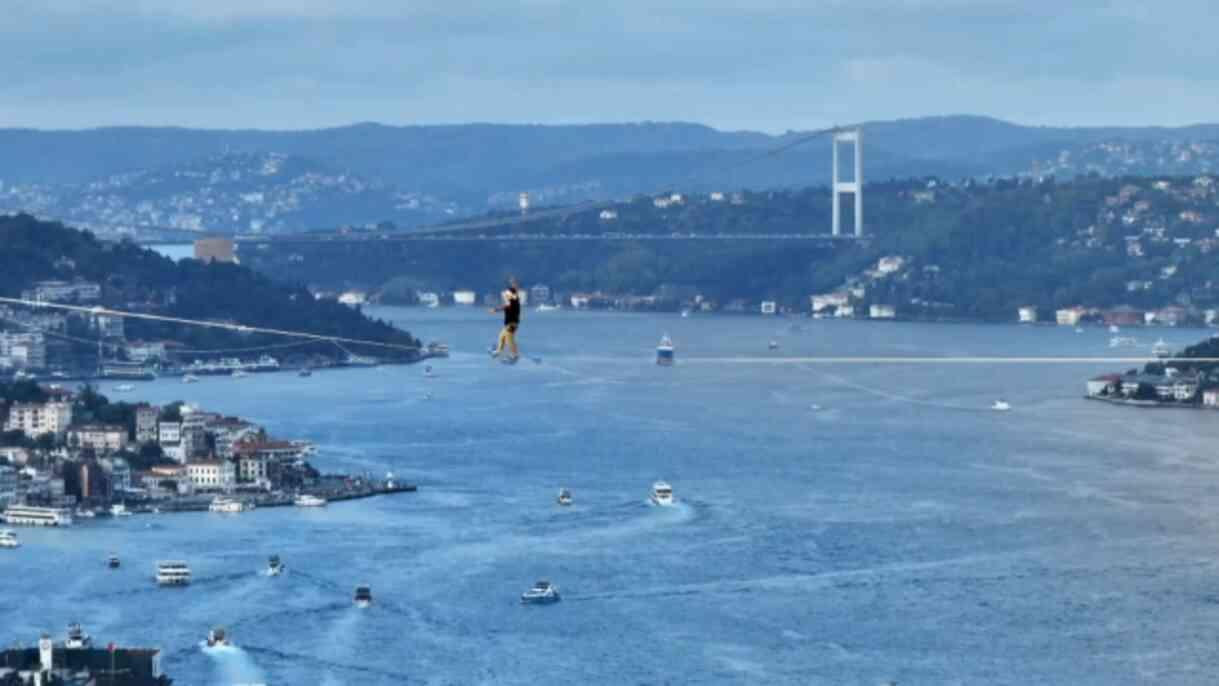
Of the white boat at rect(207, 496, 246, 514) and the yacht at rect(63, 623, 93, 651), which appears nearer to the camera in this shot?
the yacht at rect(63, 623, 93, 651)

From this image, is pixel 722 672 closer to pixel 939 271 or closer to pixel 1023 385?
pixel 1023 385

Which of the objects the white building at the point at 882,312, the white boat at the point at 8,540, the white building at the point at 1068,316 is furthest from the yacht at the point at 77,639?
the white building at the point at 882,312

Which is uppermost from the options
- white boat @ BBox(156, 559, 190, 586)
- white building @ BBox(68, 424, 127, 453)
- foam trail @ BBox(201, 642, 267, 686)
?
white building @ BBox(68, 424, 127, 453)

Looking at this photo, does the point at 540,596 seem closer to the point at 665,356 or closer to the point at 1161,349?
the point at 665,356

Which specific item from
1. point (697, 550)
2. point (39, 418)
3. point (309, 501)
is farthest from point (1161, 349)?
point (697, 550)

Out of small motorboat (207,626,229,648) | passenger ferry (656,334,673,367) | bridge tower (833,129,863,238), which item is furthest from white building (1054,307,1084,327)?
small motorboat (207,626,229,648)

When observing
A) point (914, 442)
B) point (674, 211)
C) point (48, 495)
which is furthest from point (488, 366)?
point (674, 211)

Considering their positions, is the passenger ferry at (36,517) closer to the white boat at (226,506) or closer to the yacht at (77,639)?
the white boat at (226,506)

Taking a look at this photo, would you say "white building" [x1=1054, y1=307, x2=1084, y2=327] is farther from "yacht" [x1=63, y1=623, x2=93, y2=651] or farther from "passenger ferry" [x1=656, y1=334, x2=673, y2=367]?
"yacht" [x1=63, y1=623, x2=93, y2=651]
